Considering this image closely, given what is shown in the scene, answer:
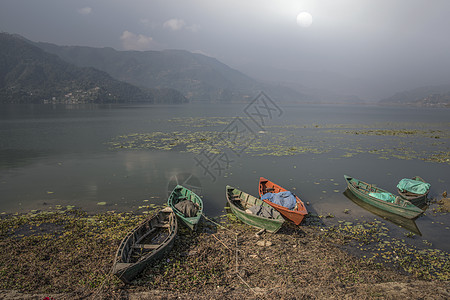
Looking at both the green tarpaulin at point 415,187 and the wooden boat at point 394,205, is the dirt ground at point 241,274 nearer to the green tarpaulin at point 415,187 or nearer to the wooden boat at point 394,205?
the wooden boat at point 394,205

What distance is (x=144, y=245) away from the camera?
12203 millimetres

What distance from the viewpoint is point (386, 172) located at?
27906 mm

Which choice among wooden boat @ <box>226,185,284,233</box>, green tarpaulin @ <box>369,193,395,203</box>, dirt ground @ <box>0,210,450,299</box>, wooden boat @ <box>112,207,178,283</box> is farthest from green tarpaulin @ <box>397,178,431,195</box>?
wooden boat @ <box>112,207,178,283</box>

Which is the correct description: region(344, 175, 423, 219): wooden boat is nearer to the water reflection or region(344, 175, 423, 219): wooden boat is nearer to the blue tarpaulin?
the water reflection

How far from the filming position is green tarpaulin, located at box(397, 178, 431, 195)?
1983cm

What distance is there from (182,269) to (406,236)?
1379 cm

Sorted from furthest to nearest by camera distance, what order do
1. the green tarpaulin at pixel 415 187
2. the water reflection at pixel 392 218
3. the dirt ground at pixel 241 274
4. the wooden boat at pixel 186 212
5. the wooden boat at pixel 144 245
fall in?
the green tarpaulin at pixel 415 187, the water reflection at pixel 392 218, the wooden boat at pixel 186 212, the wooden boat at pixel 144 245, the dirt ground at pixel 241 274

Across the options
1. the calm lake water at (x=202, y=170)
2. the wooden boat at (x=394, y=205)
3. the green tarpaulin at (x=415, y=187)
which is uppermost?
the green tarpaulin at (x=415, y=187)

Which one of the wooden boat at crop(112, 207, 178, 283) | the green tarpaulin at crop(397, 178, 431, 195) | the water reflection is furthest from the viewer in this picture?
the green tarpaulin at crop(397, 178, 431, 195)

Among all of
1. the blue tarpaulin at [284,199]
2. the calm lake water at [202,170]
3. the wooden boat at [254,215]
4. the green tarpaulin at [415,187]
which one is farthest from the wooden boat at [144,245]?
the green tarpaulin at [415,187]

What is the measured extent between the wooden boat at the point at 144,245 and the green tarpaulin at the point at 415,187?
19.7 metres

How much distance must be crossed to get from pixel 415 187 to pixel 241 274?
18.3m

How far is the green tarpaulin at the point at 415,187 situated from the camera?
65.1ft

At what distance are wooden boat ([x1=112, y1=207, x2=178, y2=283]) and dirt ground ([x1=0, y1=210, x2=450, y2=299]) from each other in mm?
524
